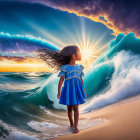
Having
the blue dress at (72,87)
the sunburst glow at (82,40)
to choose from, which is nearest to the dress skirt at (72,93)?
the blue dress at (72,87)

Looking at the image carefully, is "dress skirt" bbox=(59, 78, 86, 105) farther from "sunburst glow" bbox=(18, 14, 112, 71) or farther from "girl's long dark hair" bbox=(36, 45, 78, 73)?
"sunburst glow" bbox=(18, 14, 112, 71)

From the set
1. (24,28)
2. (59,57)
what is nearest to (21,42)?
(24,28)

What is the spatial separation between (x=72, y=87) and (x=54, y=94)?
2.10 m

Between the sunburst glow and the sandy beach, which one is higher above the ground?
the sunburst glow

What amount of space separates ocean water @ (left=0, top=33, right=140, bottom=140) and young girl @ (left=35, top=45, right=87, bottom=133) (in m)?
0.40

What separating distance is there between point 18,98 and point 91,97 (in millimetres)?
1590

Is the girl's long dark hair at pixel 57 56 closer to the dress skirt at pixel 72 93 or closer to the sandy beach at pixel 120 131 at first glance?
the dress skirt at pixel 72 93

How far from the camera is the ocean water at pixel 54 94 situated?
1988 millimetres

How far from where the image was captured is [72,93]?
71.4 inches

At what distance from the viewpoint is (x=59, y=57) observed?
2.05 meters

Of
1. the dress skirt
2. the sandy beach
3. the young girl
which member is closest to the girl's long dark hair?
the young girl

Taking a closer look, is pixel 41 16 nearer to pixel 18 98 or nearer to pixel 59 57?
pixel 59 57

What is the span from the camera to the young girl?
1815 millimetres

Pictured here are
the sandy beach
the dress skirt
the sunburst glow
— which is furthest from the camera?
the sunburst glow
